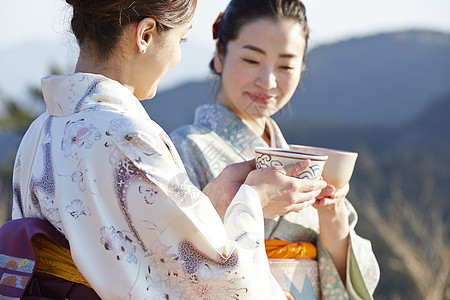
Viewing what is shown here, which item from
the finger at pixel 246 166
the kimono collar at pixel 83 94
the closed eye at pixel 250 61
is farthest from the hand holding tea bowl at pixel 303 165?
the closed eye at pixel 250 61

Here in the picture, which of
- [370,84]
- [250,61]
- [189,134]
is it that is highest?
[250,61]

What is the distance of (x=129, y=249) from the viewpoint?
3.86 ft

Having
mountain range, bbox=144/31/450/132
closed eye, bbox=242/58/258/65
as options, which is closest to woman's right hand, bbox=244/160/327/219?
closed eye, bbox=242/58/258/65

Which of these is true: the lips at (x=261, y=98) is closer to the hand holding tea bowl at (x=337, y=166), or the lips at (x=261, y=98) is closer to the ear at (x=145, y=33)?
the hand holding tea bowl at (x=337, y=166)

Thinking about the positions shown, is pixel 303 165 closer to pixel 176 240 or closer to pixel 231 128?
pixel 176 240

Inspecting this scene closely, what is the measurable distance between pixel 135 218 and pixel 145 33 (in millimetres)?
462

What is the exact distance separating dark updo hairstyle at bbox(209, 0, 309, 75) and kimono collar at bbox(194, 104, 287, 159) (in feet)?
0.76

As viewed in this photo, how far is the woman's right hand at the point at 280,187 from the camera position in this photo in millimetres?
1422

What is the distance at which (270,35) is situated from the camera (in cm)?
210

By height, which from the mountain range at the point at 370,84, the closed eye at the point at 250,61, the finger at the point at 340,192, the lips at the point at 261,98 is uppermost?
the closed eye at the point at 250,61

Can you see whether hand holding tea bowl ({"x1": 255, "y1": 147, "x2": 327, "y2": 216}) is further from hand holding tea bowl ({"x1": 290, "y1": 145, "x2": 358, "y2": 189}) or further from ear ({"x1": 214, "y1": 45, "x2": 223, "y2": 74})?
ear ({"x1": 214, "y1": 45, "x2": 223, "y2": 74})

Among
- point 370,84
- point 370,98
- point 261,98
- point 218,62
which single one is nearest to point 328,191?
point 261,98

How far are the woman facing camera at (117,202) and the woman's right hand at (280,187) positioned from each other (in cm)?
3

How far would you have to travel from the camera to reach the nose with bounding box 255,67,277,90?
2.09 metres
